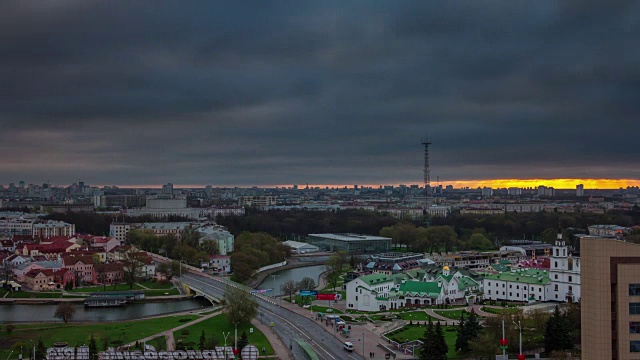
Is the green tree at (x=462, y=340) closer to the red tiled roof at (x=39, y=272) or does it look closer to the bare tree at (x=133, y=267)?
the bare tree at (x=133, y=267)

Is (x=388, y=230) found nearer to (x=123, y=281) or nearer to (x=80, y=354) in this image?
(x=123, y=281)

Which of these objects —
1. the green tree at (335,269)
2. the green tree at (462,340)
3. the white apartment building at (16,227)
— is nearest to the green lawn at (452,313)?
the green tree at (462,340)

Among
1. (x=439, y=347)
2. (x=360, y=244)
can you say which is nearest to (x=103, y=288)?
(x=439, y=347)

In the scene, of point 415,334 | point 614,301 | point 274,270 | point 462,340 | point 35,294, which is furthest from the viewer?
point 274,270

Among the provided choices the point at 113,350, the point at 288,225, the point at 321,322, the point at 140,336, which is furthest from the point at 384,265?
the point at 288,225

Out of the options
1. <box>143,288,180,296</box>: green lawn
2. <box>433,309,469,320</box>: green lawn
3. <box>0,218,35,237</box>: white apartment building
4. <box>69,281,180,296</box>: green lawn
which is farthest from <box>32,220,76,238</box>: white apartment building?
<box>433,309,469,320</box>: green lawn

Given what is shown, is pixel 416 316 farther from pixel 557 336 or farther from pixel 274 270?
pixel 274 270
